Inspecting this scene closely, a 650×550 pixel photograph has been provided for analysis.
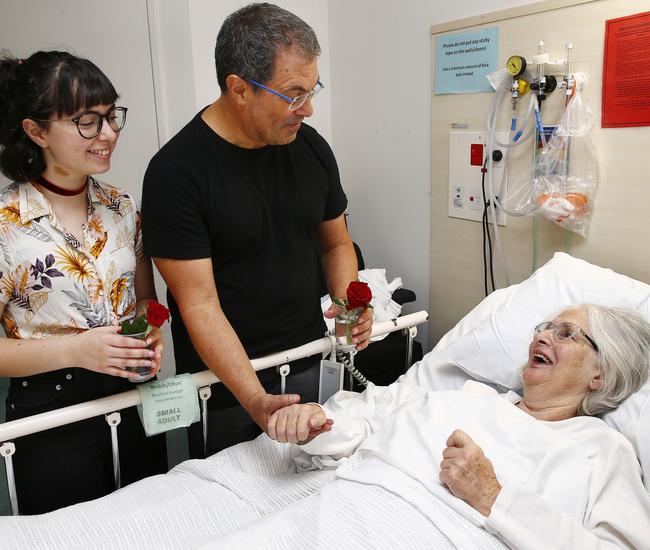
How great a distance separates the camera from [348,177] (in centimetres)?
311

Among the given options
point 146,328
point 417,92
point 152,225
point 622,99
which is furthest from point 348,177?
point 146,328

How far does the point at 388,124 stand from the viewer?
280cm

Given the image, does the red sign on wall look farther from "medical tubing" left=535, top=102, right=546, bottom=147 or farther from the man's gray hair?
the man's gray hair

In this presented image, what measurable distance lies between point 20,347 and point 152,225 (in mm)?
389

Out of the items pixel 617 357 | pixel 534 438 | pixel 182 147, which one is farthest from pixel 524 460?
pixel 182 147

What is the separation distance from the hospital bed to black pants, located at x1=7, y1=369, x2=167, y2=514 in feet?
0.44

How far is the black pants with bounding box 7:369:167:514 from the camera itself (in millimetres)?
1402

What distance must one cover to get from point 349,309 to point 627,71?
3.70 ft

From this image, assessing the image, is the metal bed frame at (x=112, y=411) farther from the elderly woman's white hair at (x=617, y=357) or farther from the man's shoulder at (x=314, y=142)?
the elderly woman's white hair at (x=617, y=357)

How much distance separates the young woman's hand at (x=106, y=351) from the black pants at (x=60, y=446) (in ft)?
0.49

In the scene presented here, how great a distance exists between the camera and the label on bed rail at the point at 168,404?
4.61ft

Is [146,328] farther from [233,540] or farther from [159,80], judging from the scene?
[159,80]

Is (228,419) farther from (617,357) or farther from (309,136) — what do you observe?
(617,357)

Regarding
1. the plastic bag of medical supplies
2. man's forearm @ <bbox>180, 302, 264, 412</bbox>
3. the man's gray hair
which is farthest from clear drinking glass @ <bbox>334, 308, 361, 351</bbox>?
the plastic bag of medical supplies
